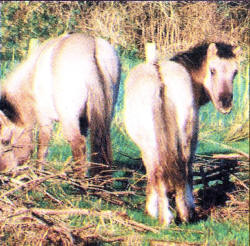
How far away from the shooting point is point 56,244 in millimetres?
1944

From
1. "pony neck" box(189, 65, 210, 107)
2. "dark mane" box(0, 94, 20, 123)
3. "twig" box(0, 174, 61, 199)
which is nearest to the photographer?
"twig" box(0, 174, 61, 199)

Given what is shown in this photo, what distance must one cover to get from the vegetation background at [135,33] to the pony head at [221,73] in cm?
4

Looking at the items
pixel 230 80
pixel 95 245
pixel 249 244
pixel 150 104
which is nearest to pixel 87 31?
pixel 150 104

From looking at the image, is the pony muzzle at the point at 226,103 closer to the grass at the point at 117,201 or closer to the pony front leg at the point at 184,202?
the grass at the point at 117,201

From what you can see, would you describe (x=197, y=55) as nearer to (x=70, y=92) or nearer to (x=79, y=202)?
(x=70, y=92)

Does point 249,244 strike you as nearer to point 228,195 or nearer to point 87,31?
point 228,195

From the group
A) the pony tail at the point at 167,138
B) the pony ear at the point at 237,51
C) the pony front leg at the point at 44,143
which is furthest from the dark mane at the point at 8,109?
the pony ear at the point at 237,51

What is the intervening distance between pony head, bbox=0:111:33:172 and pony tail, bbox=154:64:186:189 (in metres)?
0.48

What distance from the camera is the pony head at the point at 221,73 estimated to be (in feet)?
6.63

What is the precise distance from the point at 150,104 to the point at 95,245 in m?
0.51

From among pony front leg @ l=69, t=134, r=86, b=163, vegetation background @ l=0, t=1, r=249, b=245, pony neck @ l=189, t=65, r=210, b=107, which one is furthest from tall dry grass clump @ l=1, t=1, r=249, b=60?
pony front leg @ l=69, t=134, r=86, b=163

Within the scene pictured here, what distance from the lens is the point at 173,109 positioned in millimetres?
1946

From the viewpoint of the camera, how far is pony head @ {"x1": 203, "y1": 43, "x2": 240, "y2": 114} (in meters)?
2.02

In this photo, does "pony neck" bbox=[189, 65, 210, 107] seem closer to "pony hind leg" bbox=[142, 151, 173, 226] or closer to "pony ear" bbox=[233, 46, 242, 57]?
"pony ear" bbox=[233, 46, 242, 57]
